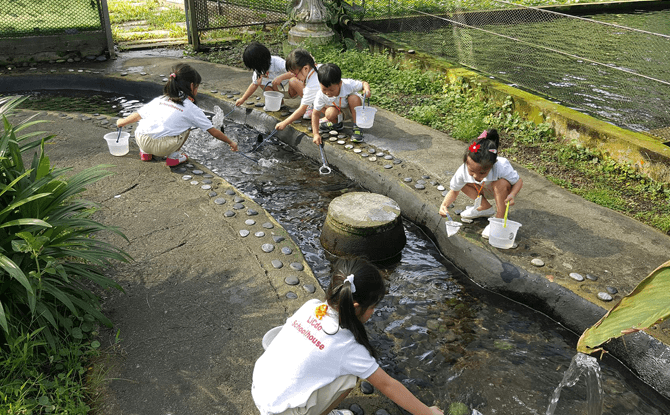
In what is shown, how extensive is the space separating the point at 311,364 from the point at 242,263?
1558mm

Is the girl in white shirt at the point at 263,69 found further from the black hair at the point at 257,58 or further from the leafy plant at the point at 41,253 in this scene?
the leafy plant at the point at 41,253

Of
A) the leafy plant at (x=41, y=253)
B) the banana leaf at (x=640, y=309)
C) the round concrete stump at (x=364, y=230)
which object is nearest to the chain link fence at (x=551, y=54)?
the round concrete stump at (x=364, y=230)

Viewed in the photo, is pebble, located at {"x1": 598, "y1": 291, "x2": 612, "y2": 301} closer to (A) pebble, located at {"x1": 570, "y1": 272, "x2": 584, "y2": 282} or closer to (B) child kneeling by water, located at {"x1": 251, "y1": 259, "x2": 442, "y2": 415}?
(A) pebble, located at {"x1": 570, "y1": 272, "x2": 584, "y2": 282}

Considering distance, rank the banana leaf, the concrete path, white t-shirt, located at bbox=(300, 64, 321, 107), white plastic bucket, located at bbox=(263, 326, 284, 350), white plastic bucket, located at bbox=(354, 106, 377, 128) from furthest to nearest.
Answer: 1. white t-shirt, located at bbox=(300, 64, 321, 107)
2. white plastic bucket, located at bbox=(354, 106, 377, 128)
3. the concrete path
4. white plastic bucket, located at bbox=(263, 326, 284, 350)
5. the banana leaf

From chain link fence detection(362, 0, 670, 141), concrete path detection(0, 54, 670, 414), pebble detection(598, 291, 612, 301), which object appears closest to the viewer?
concrete path detection(0, 54, 670, 414)

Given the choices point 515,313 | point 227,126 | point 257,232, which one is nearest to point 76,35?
point 227,126

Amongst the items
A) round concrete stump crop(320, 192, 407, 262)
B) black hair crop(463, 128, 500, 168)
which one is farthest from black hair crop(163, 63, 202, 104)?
black hair crop(463, 128, 500, 168)

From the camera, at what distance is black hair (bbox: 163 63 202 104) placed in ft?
17.0

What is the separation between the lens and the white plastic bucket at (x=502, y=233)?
13.0 ft

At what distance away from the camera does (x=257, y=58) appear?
21.1ft

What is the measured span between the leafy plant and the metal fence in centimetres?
597

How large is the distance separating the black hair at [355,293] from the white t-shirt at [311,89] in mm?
3877

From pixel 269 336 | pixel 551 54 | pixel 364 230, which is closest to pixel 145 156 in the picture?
pixel 364 230

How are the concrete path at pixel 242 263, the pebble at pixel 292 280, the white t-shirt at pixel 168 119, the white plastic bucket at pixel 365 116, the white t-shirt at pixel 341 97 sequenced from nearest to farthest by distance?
1. the concrete path at pixel 242 263
2. the pebble at pixel 292 280
3. the white t-shirt at pixel 168 119
4. the white plastic bucket at pixel 365 116
5. the white t-shirt at pixel 341 97
